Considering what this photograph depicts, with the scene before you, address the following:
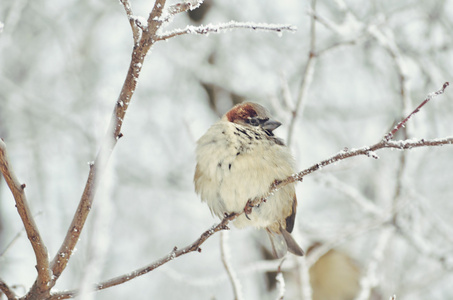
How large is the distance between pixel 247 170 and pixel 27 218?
1539 mm

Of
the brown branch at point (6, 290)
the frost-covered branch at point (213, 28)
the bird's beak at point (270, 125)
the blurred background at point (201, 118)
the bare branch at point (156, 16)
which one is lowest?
the brown branch at point (6, 290)

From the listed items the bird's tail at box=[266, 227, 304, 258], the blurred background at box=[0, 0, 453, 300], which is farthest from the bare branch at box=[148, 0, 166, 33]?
the blurred background at box=[0, 0, 453, 300]

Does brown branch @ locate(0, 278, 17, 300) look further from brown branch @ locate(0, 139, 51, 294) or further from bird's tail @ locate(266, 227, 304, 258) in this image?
bird's tail @ locate(266, 227, 304, 258)

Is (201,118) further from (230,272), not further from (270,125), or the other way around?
(230,272)

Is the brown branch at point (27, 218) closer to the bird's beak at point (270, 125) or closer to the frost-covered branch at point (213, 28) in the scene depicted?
the frost-covered branch at point (213, 28)

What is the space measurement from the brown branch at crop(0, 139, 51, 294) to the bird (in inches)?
47.6

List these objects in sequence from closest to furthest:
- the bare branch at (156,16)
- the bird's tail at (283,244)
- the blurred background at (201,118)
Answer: the bare branch at (156,16) < the bird's tail at (283,244) < the blurred background at (201,118)

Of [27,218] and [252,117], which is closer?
[27,218]

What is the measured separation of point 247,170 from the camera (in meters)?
3.21

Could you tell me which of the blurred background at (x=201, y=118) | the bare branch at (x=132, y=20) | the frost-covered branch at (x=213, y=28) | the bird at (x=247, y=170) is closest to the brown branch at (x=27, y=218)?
the bare branch at (x=132, y=20)

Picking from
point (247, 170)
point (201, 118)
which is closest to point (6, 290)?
point (247, 170)

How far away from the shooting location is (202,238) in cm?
240

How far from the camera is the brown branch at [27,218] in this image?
1.84m

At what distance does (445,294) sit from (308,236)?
241 centimetres
